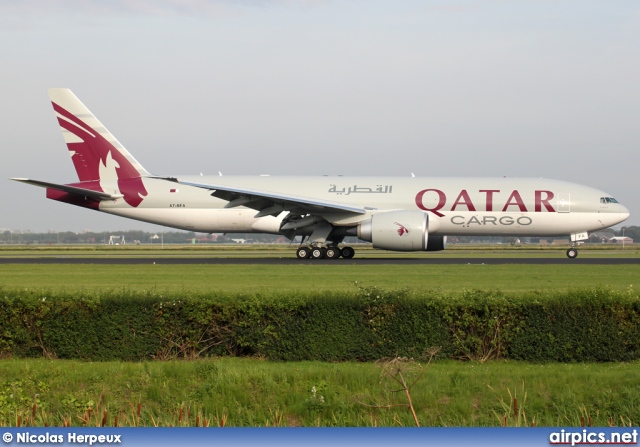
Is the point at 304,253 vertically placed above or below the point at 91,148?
below

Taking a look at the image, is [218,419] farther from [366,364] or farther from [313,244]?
[313,244]

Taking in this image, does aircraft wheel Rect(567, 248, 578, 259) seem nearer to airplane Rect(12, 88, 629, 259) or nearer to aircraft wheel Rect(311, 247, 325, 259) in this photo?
airplane Rect(12, 88, 629, 259)

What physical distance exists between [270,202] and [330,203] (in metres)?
2.64

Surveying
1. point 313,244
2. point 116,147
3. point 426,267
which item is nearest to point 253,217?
point 313,244

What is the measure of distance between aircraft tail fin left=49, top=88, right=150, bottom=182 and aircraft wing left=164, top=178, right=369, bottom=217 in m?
7.00

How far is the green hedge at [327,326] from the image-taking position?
1245 cm

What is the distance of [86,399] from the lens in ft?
35.4

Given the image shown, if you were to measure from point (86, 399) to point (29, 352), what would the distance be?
2536 mm

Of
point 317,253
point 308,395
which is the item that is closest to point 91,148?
point 317,253

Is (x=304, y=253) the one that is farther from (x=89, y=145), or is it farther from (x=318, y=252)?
(x=89, y=145)

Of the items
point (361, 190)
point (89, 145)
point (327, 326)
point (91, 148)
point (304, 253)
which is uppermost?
point (89, 145)

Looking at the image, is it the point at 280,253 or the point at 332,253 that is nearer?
the point at 332,253

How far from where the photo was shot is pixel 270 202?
32844mm

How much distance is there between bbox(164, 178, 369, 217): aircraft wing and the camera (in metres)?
31.7
